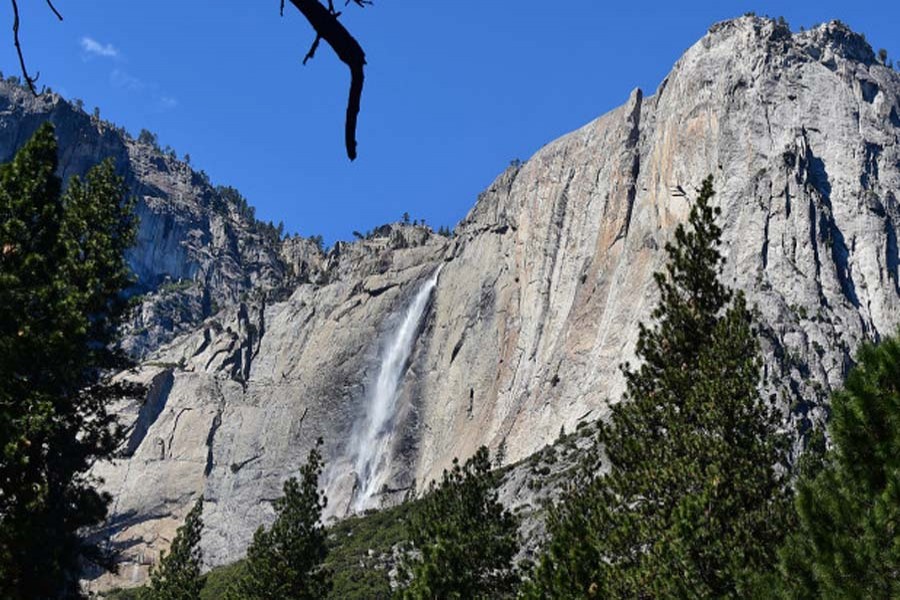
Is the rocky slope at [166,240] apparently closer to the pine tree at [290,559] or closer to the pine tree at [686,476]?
the pine tree at [290,559]

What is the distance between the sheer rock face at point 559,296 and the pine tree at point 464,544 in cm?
3201

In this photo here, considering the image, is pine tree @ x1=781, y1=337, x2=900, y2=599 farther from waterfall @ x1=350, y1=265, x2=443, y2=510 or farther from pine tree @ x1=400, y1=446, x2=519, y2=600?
waterfall @ x1=350, y1=265, x2=443, y2=510

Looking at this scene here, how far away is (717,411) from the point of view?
23.7m

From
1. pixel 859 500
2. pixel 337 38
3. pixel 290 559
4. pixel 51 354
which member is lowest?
pixel 859 500

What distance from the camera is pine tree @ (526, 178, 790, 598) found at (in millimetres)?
21031

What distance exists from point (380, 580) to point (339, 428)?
41507 mm


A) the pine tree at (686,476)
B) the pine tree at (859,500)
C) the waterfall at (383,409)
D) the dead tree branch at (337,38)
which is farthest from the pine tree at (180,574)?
the waterfall at (383,409)

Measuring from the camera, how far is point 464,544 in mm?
33812

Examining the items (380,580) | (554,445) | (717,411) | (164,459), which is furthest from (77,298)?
(164,459)

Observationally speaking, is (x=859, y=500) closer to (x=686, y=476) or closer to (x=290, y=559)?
(x=686, y=476)

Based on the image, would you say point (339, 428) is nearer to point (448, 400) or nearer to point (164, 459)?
point (448, 400)

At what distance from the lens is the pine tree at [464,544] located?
32.3m

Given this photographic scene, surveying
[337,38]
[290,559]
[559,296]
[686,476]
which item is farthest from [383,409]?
[337,38]

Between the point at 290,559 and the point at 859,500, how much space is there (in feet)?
104
